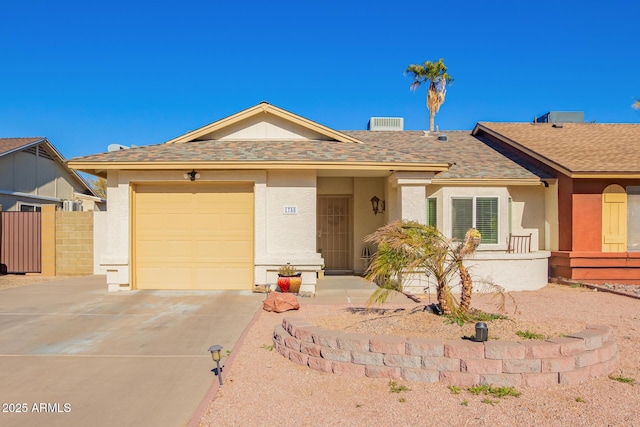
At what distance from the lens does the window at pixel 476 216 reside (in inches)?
503

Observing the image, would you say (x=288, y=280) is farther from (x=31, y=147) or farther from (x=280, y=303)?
(x=31, y=147)

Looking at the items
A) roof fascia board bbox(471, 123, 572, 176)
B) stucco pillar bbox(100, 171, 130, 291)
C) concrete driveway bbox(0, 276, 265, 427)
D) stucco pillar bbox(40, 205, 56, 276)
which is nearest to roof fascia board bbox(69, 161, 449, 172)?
stucco pillar bbox(100, 171, 130, 291)

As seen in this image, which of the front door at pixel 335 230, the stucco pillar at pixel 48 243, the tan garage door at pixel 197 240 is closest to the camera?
the tan garage door at pixel 197 240

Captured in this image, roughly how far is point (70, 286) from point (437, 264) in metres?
10.1

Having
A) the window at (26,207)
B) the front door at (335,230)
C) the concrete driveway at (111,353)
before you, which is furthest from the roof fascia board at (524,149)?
the window at (26,207)

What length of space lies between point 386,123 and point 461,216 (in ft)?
26.1

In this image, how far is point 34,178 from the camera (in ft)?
66.7

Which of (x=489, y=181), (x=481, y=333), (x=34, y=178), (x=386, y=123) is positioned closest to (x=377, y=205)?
(x=489, y=181)

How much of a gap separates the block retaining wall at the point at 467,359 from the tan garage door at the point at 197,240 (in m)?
5.96

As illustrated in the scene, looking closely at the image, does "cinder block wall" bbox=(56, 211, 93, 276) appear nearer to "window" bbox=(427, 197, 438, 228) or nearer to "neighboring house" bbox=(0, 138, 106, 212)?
"neighboring house" bbox=(0, 138, 106, 212)

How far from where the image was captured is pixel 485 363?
15.6 feet

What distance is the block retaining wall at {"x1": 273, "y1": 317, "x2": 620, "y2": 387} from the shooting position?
15.6ft

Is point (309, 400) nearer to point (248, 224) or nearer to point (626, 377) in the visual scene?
point (626, 377)

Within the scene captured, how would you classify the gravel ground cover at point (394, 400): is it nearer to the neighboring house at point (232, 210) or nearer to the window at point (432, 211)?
the neighboring house at point (232, 210)
